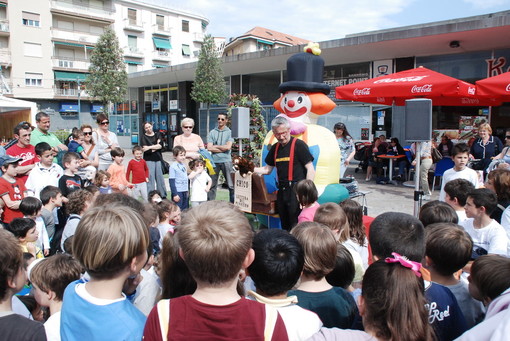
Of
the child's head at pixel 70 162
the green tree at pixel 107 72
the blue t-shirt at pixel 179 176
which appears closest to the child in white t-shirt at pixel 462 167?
the blue t-shirt at pixel 179 176

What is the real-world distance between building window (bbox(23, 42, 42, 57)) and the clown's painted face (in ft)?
132

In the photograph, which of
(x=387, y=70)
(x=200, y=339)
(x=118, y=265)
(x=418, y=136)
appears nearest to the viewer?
(x=200, y=339)

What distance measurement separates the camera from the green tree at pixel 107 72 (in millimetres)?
19312

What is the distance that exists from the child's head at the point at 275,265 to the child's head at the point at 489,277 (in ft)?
3.02

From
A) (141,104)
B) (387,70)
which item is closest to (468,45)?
(387,70)

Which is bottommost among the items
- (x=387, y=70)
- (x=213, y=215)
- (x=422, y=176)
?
(x=422, y=176)

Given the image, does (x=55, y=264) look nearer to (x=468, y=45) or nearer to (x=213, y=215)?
(x=213, y=215)

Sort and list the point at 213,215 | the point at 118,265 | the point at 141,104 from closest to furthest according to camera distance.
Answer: the point at 213,215 → the point at 118,265 → the point at 141,104

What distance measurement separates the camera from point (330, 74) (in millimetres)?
15367

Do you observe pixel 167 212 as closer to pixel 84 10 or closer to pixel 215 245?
pixel 215 245

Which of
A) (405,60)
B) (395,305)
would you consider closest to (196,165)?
(395,305)

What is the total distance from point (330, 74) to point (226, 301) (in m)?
15.0

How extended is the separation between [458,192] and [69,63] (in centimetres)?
4342

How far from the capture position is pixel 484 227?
3.13 metres
